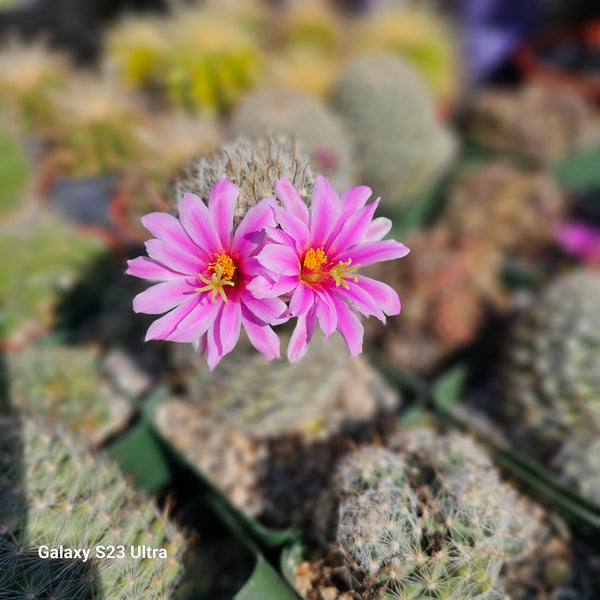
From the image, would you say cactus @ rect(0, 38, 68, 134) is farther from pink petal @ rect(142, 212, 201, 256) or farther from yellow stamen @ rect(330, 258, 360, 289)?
yellow stamen @ rect(330, 258, 360, 289)

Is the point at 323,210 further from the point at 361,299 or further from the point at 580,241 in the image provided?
the point at 580,241

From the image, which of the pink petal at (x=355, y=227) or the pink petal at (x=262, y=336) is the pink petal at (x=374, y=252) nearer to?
the pink petal at (x=355, y=227)

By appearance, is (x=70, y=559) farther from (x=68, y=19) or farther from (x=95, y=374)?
(x=68, y=19)

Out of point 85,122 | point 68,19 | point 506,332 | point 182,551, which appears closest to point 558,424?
point 506,332

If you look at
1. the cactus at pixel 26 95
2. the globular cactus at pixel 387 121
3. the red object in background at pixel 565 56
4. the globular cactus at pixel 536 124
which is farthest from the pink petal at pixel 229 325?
the red object in background at pixel 565 56

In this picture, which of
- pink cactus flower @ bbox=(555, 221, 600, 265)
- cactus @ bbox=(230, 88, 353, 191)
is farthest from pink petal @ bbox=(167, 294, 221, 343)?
pink cactus flower @ bbox=(555, 221, 600, 265)
